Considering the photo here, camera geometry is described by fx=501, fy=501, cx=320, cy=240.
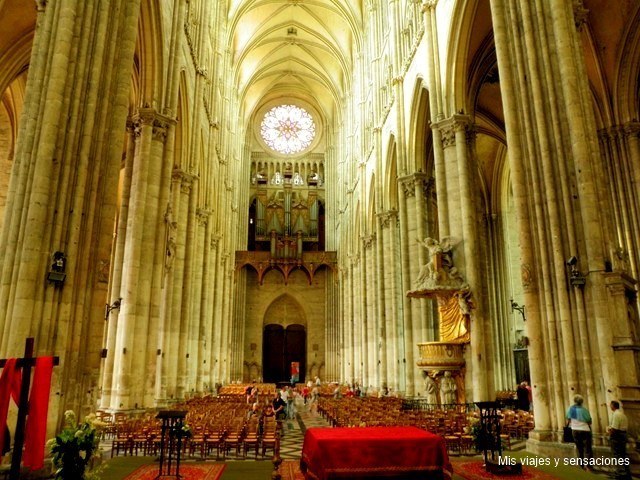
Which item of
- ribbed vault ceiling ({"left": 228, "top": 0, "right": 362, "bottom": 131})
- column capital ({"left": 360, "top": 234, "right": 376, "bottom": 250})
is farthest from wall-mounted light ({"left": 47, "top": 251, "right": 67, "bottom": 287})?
ribbed vault ceiling ({"left": 228, "top": 0, "right": 362, "bottom": 131})

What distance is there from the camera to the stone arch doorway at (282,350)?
43.0 metres

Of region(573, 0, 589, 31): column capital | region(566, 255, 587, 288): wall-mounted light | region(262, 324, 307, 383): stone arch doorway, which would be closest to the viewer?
region(566, 255, 587, 288): wall-mounted light

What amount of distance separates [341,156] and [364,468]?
37.5 m

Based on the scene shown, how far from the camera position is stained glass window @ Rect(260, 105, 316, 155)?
48.1 metres

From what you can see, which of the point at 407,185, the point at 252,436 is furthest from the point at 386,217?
the point at 252,436

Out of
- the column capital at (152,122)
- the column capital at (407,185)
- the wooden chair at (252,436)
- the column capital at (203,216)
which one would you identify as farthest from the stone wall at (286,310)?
the wooden chair at (252,436)

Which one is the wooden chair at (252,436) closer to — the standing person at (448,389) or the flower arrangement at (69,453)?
the flower arrangement at (69,453)

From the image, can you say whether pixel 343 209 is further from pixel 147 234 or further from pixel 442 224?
pixel 147 234

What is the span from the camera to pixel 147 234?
49.9ft

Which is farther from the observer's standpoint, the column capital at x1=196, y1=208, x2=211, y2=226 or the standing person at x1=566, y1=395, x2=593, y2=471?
the column capital at x1=196, y1=208, x2=211, y2=226

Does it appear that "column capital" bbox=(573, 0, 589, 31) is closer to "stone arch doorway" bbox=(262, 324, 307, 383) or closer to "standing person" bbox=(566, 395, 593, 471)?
"standing person" bbox=(566, 395, 593, 471)

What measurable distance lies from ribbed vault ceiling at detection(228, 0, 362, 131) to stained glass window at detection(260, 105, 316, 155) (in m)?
1.52

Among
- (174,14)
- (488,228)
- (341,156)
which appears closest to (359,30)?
(341,156)

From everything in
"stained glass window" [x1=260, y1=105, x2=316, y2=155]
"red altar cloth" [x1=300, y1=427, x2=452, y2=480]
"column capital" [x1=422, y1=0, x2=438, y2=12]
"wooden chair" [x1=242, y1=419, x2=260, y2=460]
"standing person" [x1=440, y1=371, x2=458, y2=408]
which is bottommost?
"wooden chair" [x1=242, y1=419, x2=260, y2=460]
